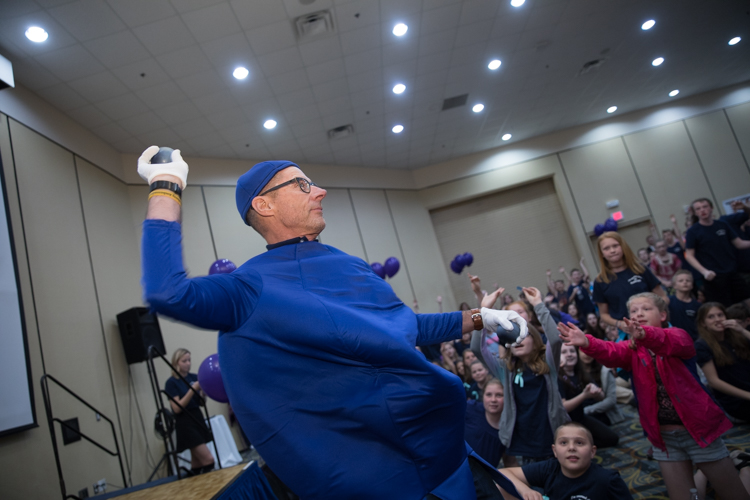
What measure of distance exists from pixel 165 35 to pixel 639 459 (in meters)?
6.07

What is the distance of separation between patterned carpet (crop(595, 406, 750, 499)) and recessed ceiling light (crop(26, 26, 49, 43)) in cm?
648

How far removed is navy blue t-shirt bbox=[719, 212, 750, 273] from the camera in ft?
16.8

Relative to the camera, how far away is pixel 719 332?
3350 mm

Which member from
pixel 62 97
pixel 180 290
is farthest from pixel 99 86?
pixel 180 290

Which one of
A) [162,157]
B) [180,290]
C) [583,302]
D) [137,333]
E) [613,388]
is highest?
[137,333]

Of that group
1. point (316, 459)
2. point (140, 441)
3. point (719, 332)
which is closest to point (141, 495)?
point (316, 459)

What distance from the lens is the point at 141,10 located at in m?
4.97

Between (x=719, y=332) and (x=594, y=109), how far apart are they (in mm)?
9787

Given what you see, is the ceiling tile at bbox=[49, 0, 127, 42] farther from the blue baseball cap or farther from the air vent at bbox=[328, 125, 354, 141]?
the blue baseball cap

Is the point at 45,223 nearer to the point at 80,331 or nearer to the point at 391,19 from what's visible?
the point at 80,331

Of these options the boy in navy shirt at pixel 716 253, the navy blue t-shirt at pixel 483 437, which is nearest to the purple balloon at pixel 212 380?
the navy blue t-shirt at pixel 483 437

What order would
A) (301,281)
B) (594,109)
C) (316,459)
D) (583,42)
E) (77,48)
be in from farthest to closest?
(594,109) < (583,42) < (77,48) < (301,281) < (316,459)

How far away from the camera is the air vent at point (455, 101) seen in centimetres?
909

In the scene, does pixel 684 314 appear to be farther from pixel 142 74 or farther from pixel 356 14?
pixel 142 74
